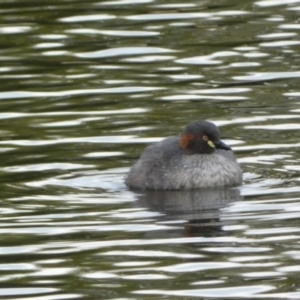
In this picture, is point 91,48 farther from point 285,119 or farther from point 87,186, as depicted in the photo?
point 87,186

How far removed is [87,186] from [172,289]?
4.31 m

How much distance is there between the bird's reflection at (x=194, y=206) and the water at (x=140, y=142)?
0.03 m

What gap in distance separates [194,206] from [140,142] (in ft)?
8.50

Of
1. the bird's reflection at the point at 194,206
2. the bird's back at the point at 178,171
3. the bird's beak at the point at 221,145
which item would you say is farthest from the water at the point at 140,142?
the bird's beak at the point at 221,145

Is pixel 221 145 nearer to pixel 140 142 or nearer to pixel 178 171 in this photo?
pixel 178 171

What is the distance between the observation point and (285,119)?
17.4 metres

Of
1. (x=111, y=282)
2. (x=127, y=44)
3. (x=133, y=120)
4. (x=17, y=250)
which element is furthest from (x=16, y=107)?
(x=111, y=282)

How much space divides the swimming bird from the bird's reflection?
12cm

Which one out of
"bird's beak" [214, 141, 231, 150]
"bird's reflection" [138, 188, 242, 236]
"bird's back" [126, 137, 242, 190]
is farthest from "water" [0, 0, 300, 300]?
"bird's beak" [214, 141, 231, 150]

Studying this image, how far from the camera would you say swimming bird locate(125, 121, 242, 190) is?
15.5 meters

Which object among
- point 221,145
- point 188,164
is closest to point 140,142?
point 188,164

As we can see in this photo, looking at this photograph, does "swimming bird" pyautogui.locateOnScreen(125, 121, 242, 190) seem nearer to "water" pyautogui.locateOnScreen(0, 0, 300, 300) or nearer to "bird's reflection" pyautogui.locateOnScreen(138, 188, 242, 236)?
"bird's reflection" pyautogui.locateOnScreen(138, 188, 242, 236)

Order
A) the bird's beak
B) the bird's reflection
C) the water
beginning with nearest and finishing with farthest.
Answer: the water, the bird's reflection, the bird's beak

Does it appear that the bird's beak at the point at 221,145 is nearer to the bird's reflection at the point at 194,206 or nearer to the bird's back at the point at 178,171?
the bird's back at the point at 178,171
